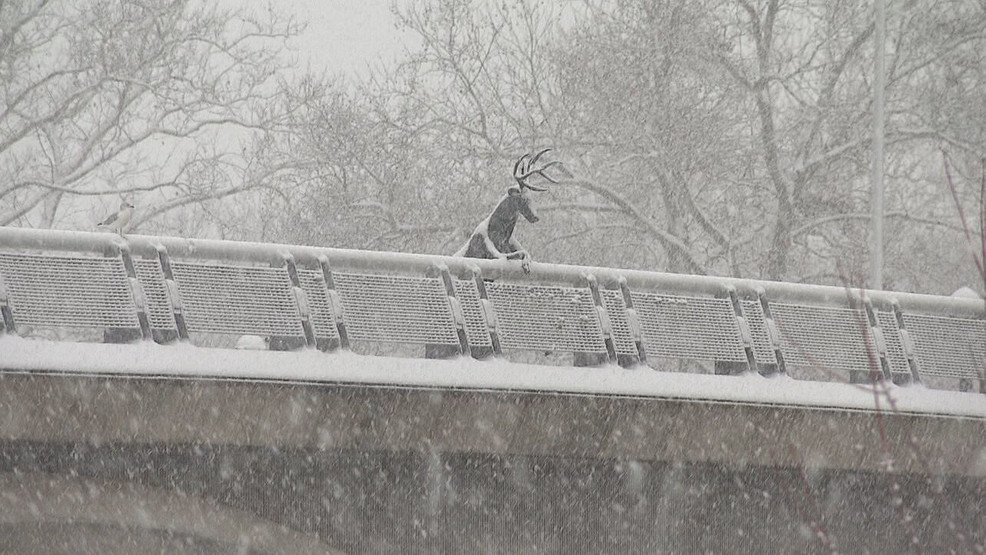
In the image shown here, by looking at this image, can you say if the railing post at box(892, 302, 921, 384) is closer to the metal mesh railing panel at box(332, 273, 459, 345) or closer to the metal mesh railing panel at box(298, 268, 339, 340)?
the metal mesh railing panel at box(332, 273, 459, 345)

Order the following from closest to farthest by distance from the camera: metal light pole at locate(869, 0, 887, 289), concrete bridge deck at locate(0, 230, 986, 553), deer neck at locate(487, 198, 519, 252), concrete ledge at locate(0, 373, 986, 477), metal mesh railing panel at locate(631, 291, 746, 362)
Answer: concrete ledge at locate(0, 373, 986, 477)
concrete bridge deck at locate(0, 230, 986, 553)
deer neck at locate(487, 198, 519, 252)
metal mesh railing panel at locate(631, 291, 746, 362)
metal light pole at locate(869, 0, 887, 289)

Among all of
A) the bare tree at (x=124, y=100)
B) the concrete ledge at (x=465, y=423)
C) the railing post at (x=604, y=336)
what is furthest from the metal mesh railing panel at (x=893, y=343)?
the bare tree at (x=124, y=100)

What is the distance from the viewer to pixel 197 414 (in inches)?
354

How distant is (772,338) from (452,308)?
9.34 feet

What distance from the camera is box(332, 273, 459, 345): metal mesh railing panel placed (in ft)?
34.5

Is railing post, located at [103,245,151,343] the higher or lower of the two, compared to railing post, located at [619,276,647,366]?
higher

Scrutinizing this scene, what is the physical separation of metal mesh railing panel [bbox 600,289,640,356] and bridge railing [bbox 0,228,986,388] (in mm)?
12

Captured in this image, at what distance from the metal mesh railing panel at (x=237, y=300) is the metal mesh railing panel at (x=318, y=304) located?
0.41 ft

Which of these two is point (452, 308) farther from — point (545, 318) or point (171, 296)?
point (171, 296)

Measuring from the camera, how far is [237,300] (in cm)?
1018

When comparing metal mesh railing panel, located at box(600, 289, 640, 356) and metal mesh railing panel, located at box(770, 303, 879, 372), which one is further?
metal mesh railing panel, located at box(770, 303, 879, 372)

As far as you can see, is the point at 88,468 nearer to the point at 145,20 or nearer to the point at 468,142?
the point at 468,142

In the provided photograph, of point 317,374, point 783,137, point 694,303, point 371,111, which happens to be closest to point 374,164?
point 371,111

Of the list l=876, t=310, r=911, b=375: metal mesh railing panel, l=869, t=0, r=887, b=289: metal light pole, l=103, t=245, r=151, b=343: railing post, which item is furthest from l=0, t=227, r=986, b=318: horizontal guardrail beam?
l=869, t=0, r=887, b=289: metal light pole
